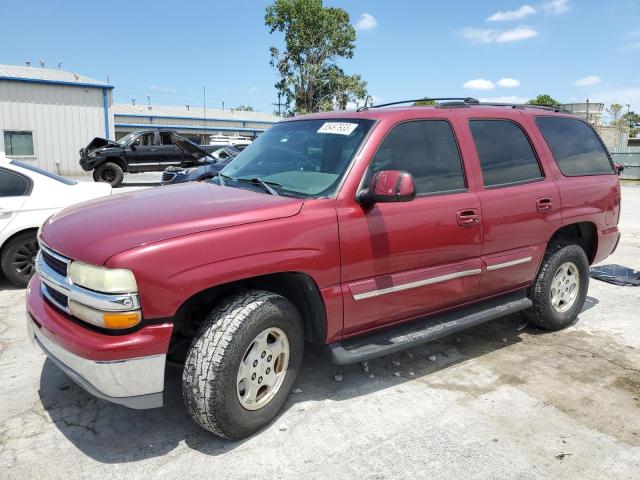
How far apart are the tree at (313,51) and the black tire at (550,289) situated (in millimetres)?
37171

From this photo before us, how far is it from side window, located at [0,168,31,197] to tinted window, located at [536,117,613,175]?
541cm

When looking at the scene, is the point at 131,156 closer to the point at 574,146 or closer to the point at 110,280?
the point at 574,146

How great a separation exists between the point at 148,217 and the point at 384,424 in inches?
73.0

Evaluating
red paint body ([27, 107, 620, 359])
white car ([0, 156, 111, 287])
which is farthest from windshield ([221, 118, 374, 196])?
white car ([0, 156, 111, 287])

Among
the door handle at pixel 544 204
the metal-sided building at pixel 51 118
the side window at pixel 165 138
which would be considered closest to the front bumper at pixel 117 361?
the door handle at pixel 544 204

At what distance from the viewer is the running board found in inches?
127

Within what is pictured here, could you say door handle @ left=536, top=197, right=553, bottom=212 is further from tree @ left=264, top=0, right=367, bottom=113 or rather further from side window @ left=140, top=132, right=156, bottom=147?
tree @ left=264, top=0, right=367, bottom=113

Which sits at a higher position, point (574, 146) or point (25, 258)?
point (574, 146)

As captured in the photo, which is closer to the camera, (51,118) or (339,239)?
(339,239)

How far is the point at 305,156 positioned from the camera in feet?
11.9

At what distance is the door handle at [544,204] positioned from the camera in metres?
4.22

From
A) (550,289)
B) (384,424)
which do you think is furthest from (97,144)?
(384,424)

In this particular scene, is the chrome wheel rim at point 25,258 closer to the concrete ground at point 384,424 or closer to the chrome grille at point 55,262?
the concrete ground at point 384,424

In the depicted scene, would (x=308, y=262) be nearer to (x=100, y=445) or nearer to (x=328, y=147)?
(x=328, y=147)
